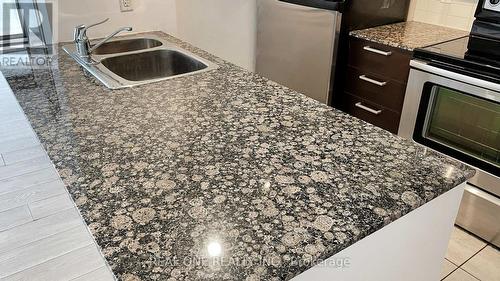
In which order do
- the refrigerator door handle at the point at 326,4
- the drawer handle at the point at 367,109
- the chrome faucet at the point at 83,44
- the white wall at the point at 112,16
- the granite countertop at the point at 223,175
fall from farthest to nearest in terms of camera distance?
the drawer handle at the point at 367,109, the refrigerator door handle at the point at 326,4, the white wall at the point at 112,16, the chrome faucet at the point at 83,44, the granite countertop at the point at 223,175

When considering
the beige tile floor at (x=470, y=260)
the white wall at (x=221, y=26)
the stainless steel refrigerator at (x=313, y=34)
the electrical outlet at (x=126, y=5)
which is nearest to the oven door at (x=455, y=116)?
the beige tile floor at (x=470, y=260)

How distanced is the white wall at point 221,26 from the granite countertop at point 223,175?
134 centimetres

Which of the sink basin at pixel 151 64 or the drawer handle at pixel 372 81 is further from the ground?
the sink basin at pixel 151 64

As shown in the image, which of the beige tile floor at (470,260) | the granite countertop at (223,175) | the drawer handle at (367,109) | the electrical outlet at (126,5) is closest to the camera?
the granite countertop at (223,175)

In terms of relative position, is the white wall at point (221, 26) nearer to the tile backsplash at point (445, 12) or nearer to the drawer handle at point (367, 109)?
the drawer handle at point (367, 109)

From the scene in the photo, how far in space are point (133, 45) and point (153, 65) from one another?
237 millimetres

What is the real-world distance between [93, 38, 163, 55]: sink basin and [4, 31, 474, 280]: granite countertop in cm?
60

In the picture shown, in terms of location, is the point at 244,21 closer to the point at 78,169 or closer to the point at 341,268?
the point at 78,169

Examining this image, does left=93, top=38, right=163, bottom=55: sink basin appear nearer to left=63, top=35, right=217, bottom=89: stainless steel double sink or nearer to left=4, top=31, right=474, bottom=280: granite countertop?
left=63, top=35, right=217, bottom=89: stainless steel double sink

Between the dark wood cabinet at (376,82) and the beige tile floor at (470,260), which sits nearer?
the beige tile floor at (470,260)

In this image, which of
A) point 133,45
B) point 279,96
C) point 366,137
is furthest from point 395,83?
point 133,45

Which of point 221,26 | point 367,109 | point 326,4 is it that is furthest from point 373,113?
point 221,26

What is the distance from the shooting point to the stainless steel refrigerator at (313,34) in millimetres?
2434

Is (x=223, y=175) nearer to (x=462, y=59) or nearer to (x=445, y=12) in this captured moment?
(x=462, y=59)
